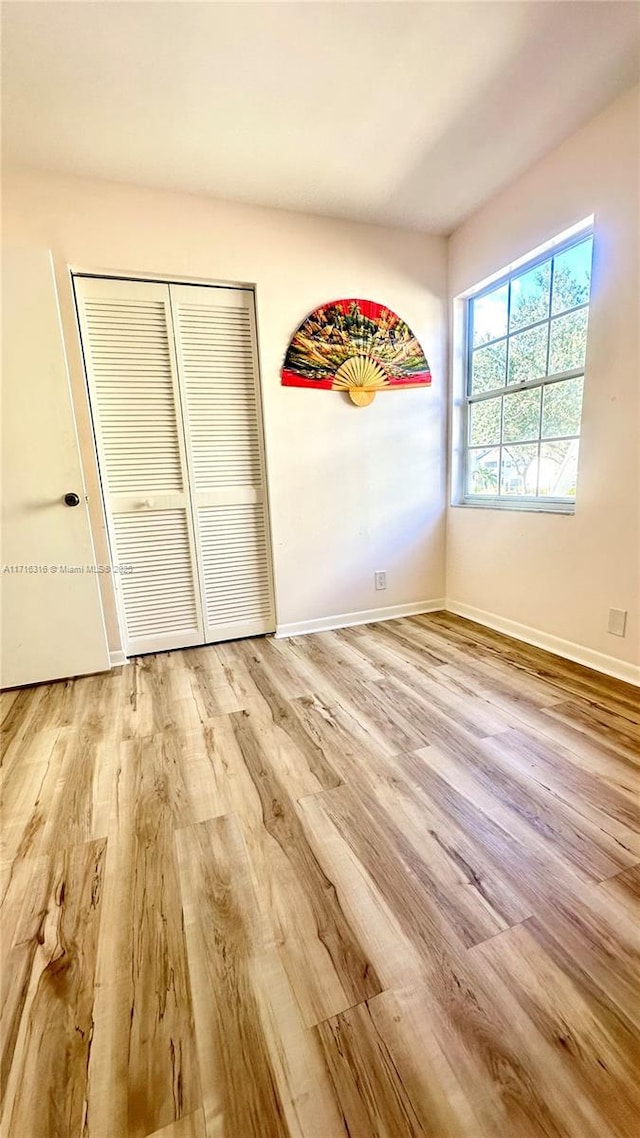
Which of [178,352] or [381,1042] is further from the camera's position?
[178,352]

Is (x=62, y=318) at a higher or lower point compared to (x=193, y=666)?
higher

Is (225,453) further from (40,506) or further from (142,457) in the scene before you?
(40,506)

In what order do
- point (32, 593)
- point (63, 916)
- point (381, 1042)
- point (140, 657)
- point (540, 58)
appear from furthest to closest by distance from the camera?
point (140, 657) → point (32, 593) → point (540, 58) → point (63, 916) → point (381, 1042)

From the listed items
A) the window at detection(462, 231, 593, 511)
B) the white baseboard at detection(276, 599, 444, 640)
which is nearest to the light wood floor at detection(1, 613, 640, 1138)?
the white baseboard at detection(276, 599, 444, 640)

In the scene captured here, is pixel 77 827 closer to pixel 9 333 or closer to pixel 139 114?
pixel 9 333

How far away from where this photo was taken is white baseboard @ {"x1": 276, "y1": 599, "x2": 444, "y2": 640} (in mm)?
2732

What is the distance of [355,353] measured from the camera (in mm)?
2584

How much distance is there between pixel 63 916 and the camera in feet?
3.21

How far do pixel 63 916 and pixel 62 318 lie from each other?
239 cm

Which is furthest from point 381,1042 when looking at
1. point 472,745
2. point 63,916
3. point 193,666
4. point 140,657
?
point 140,657

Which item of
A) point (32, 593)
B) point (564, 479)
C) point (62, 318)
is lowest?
point (32, 593)

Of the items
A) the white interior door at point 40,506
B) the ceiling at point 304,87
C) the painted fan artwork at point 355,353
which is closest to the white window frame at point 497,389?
the painted fan artwork at point 355,353

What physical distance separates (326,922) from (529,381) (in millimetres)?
2530

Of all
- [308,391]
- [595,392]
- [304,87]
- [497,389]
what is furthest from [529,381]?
[304,87]
